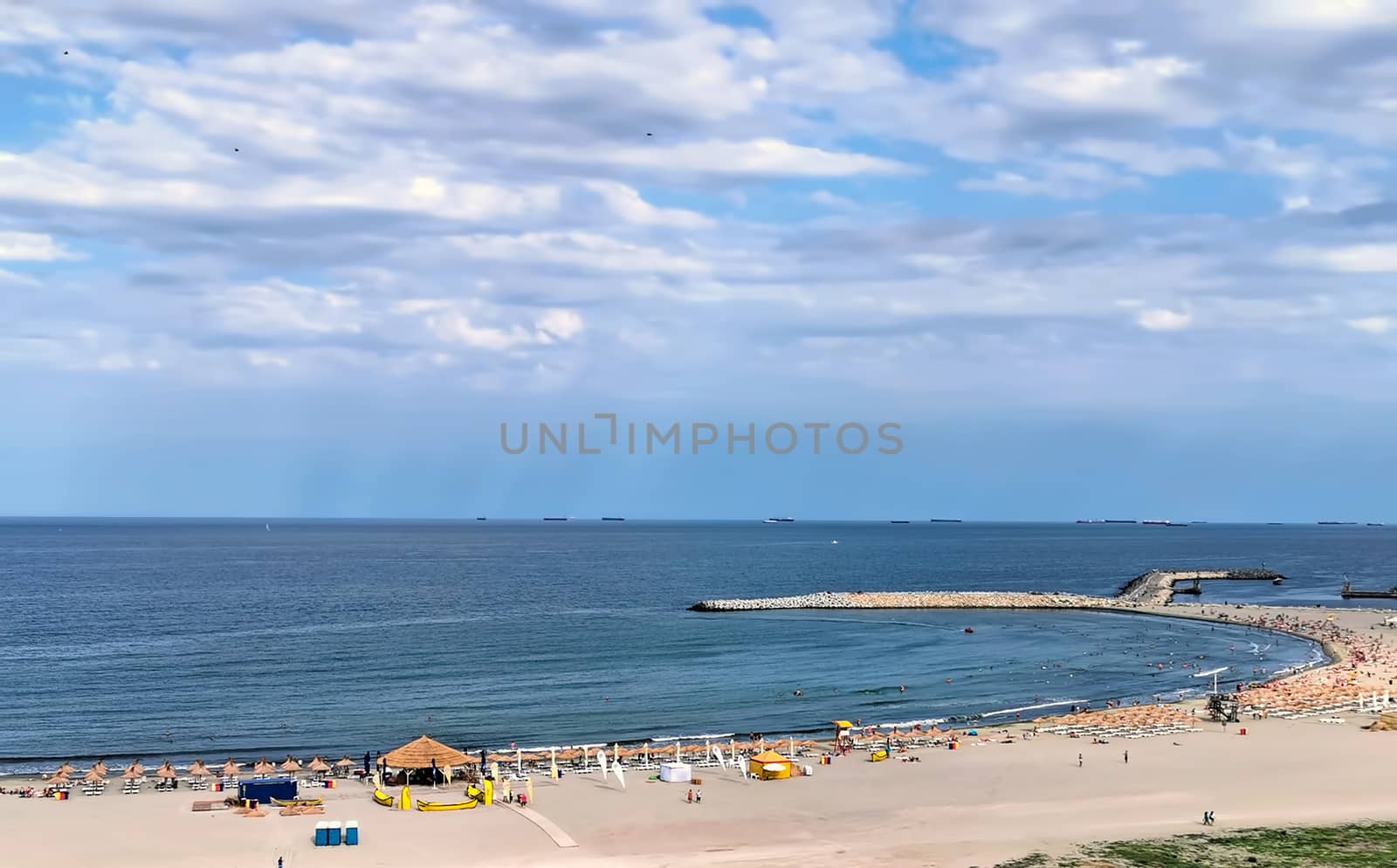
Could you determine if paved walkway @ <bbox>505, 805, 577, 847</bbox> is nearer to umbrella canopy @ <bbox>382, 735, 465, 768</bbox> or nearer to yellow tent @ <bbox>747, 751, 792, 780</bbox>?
umbrella canopy @ <bbox>382, 735, 465, 768</bbox>

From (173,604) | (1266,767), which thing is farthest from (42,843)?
(173,604)

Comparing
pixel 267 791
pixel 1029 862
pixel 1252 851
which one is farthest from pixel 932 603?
pixel 1029 862

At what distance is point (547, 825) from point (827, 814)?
28.8 feet

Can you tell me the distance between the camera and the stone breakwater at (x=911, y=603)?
124750mm

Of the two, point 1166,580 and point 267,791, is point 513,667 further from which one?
point 1166,580

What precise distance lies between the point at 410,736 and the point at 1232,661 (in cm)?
5659

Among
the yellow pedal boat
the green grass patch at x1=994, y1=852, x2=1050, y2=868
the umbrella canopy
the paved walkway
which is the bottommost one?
the paved walkway

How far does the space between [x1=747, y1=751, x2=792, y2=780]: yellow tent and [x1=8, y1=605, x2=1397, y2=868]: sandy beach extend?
0.81 m

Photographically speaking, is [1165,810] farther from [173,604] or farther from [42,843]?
[173,604]

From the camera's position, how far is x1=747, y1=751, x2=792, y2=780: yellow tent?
4359 cm

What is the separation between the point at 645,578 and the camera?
575 ft

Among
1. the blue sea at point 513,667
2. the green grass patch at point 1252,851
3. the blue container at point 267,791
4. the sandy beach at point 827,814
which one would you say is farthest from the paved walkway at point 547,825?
the blue sea at point 513,667

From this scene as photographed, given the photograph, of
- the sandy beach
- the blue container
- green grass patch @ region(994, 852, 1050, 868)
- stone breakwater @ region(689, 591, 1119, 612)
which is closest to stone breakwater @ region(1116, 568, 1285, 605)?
stone breakwater @ region(689, 591, 1119, 612)

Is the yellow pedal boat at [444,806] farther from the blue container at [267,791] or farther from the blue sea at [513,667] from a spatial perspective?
the blue sea at [513,667]
